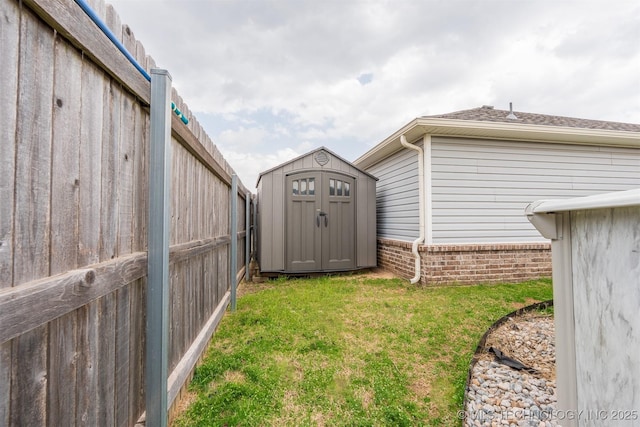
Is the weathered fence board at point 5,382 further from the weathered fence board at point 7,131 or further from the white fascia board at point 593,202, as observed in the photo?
the white fascia board at point 593,202

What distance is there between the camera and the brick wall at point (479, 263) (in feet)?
15.6

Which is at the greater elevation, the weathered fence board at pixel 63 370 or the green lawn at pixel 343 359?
the weathered fence board at pixel 63 370

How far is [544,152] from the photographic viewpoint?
5164 millimetres

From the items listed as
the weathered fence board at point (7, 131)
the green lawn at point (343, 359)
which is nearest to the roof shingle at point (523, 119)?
the green lawn at point (343, 359)

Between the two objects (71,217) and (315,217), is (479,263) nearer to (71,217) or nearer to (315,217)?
(315,217)

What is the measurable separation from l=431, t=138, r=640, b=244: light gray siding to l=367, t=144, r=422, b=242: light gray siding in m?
0.42

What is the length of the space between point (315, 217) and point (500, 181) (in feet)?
11.9

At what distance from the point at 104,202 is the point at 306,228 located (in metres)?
4.49

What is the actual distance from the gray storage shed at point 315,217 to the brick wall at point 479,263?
109cm

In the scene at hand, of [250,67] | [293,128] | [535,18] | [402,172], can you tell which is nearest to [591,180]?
[535,18]

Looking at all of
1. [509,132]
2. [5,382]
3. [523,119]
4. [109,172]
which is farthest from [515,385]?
[523,119]

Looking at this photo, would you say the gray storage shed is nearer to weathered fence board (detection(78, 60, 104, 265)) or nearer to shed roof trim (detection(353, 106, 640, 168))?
shed roof trim (detection(353, 106, 640, 168))

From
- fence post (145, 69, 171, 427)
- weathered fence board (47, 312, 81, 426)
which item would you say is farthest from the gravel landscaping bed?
weathered fence board (47, 312, 81, 426)

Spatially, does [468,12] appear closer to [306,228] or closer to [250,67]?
[250,67]
